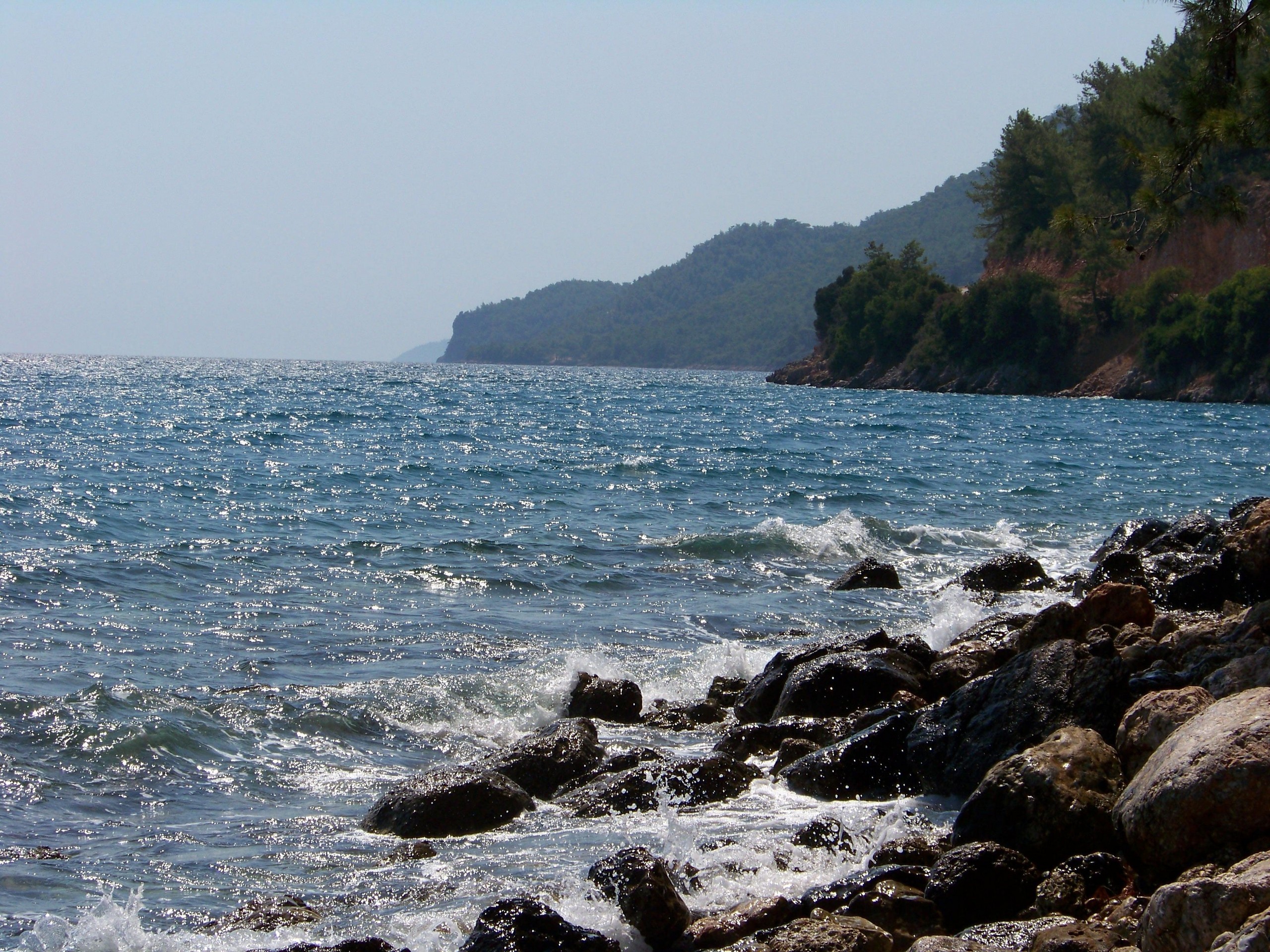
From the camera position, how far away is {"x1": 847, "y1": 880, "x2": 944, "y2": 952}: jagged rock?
5.33 metres

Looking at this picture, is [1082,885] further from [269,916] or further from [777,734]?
[269,916]

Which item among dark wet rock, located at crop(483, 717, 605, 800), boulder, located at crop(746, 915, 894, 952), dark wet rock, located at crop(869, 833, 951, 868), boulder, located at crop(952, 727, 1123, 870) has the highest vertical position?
boulder, located at crop(952, 727, 1123, 870)

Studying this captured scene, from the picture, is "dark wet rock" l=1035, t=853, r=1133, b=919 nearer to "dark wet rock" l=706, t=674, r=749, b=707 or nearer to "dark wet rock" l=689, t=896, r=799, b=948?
"dark wet rock" l=689, t=896, r=799, b=948

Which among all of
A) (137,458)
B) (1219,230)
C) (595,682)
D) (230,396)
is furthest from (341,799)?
(1219,230)

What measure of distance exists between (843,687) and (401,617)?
234 inches

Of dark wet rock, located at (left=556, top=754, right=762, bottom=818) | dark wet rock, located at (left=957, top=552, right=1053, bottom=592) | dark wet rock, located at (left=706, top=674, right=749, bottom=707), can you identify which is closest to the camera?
dark wet rock, located at (left=556, top=754, right=762, bottom=818)

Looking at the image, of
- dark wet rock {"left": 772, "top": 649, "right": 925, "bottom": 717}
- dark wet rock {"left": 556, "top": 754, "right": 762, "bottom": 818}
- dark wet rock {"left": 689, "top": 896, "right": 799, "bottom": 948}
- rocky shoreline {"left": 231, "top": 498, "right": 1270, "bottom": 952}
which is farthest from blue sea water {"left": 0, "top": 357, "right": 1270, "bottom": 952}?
dark wet rock {"left": 772, "top": 649, "right": 925, "bottom": 717}

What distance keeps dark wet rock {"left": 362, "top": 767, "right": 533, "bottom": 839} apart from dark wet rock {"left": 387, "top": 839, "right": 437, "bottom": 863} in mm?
190

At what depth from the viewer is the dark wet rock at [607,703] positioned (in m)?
10.1

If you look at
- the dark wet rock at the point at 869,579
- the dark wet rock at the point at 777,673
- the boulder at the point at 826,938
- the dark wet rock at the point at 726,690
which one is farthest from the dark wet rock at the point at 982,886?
the dark wet rock at the point at 869,579

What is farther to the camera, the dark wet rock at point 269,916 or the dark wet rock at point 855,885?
the dark wet rock at point 269,916

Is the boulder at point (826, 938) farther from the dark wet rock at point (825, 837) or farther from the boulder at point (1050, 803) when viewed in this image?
the dark wet rock at point (825, 837)

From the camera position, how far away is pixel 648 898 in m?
5.62

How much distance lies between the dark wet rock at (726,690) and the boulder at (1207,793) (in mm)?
5207
